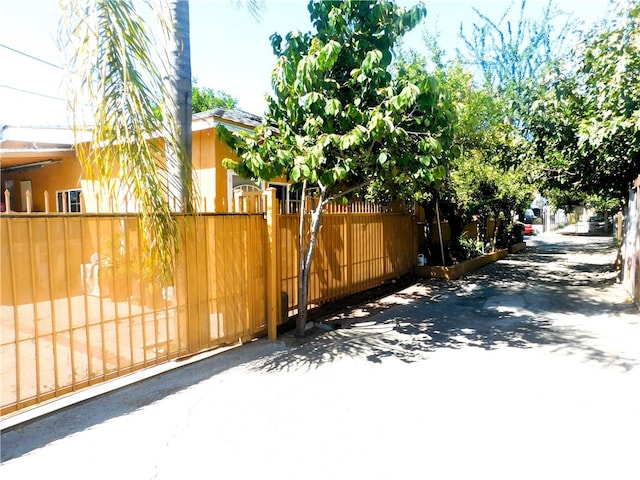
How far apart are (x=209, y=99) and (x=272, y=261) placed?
31494mm

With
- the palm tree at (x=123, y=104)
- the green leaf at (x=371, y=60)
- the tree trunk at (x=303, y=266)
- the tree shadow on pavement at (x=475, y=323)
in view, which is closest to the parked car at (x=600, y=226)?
the tree shadow on pavement at (x=475, y=323)

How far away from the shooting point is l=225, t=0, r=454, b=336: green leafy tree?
16.7ft

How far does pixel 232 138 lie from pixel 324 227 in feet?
8.67

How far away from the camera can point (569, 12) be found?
21.8m

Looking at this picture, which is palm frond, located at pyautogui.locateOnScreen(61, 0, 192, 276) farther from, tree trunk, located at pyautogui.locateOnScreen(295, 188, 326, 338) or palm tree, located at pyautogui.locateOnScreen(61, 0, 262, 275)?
tree trunk, located at pyautogui.locateOnScreen(295, 188, 326, 338)

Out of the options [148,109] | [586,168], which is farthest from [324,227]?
[586,168]

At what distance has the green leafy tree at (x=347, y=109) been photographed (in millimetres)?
5078

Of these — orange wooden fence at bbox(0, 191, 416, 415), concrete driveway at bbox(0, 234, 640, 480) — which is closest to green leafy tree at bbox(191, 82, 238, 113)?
orange wooden fence at bbox(0, 191, 416, 415)

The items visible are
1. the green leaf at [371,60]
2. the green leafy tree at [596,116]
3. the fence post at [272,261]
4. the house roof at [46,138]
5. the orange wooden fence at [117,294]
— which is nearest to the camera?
the orange wooden fence at [117,294]

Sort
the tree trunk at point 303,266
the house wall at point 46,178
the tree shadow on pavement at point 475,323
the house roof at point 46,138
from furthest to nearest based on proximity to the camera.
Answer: the house wall at point 46,178 < the house roof at point 46,138 < the tree trunk at point 303,266 < the tree shadow on pavement at point 475,323

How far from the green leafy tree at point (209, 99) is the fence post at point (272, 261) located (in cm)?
2789

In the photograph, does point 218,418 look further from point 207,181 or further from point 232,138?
point 207,181

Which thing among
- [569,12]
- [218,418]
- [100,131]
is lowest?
[218,418]

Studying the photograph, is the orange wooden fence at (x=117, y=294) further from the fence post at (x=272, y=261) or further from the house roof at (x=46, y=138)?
the house roof at (x=46, y=138)
